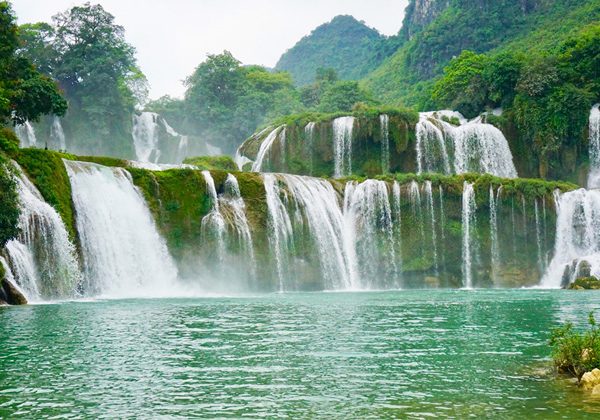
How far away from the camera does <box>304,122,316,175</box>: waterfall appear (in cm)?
4475

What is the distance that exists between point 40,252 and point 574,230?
87.6 ft

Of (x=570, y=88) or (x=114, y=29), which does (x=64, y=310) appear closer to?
(x=570, y=88)

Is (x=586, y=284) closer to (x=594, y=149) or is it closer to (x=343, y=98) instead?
(x=594, y=149)

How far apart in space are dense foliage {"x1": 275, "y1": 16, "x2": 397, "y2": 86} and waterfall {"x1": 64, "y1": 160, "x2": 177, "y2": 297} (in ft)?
355

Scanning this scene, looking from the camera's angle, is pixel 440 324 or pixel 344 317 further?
pixel 344 317

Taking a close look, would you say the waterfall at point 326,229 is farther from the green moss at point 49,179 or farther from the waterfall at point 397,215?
the green moss at point 49,179

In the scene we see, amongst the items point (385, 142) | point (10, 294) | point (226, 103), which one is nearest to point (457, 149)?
point (385, 142)

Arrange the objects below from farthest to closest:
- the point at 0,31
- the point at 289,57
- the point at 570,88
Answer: the point at 289,57 → the point at 570,88 → the point at 0,31

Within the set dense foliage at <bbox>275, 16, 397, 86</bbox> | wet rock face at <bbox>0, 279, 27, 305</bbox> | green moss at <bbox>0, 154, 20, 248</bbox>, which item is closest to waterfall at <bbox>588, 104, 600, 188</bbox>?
wet rock face at <bbox>0, 279, 27, 305</bbox>

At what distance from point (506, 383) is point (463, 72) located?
170ft

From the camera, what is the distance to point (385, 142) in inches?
1751

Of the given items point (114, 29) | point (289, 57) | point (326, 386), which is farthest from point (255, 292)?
point (289, 57)

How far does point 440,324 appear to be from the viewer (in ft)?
55.9

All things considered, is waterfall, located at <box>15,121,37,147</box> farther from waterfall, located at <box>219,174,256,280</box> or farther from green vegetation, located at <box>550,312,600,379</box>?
green vegetation, located at <box>550,312,600,379</box>
